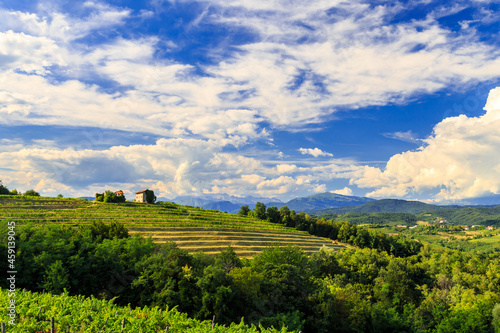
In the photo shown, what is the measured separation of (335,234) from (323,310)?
105m

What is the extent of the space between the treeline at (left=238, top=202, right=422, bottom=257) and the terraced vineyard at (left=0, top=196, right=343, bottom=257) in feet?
102

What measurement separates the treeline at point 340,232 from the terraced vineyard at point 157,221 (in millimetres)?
31183

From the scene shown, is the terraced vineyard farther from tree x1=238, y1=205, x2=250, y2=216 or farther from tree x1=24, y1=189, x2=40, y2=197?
tree x1=238, y1=205, x2=250, y2=216

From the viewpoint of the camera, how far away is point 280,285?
36.4 meters

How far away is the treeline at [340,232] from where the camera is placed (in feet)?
430

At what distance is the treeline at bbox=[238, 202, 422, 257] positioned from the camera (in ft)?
430

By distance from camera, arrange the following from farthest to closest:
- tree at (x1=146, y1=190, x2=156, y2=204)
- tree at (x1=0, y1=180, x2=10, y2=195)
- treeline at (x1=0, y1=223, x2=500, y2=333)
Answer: tree at (x1=146, y1=190, x2=156, y2=204) → tree at (x1=0, y1=180, x2=10, y2=195) → treeline at (x1=0, y1=223, x2=500, y2=333)

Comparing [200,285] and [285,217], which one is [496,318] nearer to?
[200,285]

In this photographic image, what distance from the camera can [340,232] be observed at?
133 meters

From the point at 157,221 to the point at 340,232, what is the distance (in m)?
88.4

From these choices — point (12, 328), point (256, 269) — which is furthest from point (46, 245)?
point (256, 269)

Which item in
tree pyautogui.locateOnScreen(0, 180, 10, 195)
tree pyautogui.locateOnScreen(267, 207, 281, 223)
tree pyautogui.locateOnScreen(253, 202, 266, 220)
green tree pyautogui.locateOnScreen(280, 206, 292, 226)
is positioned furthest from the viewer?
tree pyautogui.locateOnScreen(267, 207, 281, 223)

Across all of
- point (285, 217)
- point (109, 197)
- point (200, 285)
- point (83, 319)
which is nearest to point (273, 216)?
point (285, 217)

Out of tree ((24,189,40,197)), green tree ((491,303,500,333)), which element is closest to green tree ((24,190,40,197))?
tree ((24,189,40,197))
